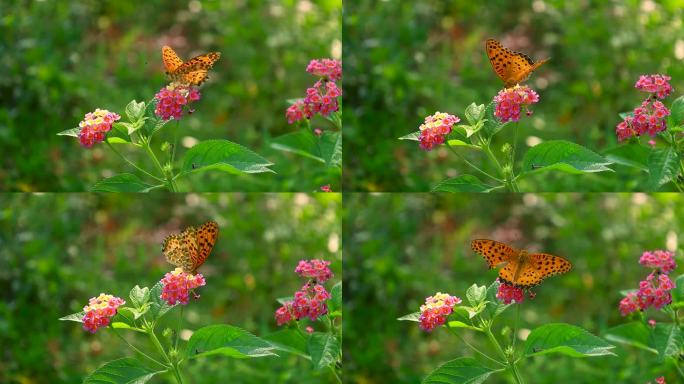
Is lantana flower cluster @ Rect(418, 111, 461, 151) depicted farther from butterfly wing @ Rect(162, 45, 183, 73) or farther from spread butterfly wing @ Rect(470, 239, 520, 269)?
butterfly wing @ Rect(162, 45, 183, 73)

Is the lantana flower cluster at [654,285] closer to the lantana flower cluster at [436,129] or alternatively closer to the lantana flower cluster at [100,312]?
the lantana flower cluster at [436,129]

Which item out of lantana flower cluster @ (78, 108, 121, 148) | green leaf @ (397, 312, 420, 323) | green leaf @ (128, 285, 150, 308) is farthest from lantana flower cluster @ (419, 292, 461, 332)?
lantana flower cluster @ (78, 108, 121, 148)

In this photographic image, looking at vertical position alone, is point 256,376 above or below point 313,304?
below

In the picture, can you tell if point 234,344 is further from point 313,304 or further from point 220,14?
point 220,14

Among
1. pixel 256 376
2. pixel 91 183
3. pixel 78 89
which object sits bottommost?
pixel 256 376

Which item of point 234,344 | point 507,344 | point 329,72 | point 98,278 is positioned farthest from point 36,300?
point 507,344

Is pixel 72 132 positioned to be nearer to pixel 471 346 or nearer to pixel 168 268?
pixel 168 268

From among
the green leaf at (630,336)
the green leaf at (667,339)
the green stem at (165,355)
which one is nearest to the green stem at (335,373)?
the green stem at (165,355)
